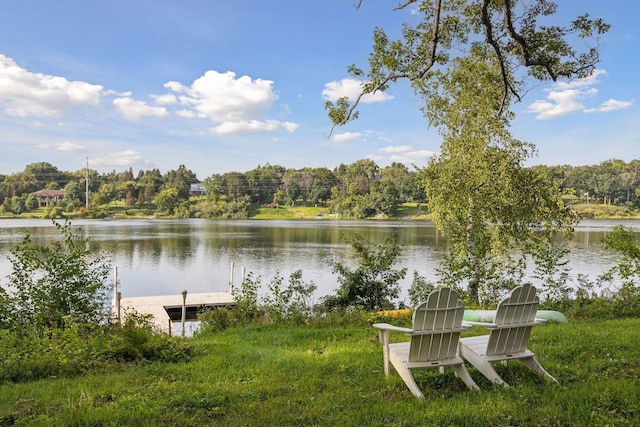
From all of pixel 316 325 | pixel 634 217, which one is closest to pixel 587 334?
pixel 316 325

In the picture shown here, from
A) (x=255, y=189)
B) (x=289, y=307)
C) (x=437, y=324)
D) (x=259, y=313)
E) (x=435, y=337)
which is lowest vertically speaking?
(x=259, y=313)

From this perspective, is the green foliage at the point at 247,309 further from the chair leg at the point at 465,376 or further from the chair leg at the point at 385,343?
the chair leg at the point at 465,376

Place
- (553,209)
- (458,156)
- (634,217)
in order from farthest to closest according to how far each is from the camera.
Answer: (634,217) → (458,156) → (553,209)

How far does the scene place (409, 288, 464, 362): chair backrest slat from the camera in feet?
12.0

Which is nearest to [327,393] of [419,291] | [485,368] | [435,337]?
[435,337]

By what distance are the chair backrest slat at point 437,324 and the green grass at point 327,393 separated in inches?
11.9

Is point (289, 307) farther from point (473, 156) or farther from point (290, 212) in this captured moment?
point (290, 212)

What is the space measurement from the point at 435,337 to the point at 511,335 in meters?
0.77

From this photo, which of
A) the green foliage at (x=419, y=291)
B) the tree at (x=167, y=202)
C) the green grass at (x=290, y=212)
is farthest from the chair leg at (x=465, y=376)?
the tree at (x=167, y=202)

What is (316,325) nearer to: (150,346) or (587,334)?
(150,346)

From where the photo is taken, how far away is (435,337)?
370 centimetres

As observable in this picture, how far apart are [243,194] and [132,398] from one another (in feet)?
304

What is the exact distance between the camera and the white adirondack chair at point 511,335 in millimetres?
3861

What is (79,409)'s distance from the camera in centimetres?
332
